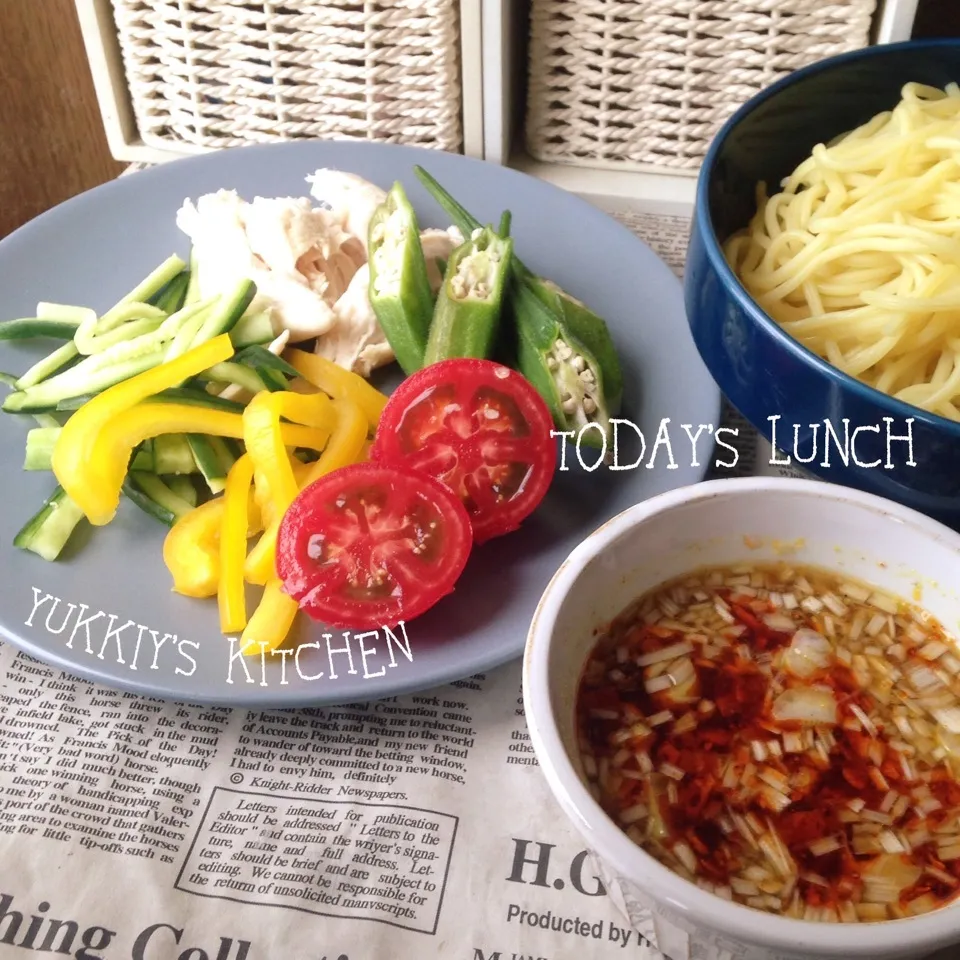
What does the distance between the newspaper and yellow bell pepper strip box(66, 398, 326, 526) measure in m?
0.17

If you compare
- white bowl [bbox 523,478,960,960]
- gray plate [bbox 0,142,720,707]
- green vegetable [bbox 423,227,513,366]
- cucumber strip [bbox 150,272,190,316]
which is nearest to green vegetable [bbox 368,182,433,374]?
green vegetable [bbox 423,227,513,366]

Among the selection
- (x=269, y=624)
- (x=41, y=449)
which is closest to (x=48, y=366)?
(x=41, y=449)

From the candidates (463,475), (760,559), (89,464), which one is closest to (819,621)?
(760,559)

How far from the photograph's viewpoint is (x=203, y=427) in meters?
0.96

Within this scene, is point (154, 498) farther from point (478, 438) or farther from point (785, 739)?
point (785, 739)

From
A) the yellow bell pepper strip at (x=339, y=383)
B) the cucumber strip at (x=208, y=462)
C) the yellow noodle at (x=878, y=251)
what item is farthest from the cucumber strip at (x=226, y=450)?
the yellow noodle at (x=878, y=251)

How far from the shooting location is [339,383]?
40.7 inches

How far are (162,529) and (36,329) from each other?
1.02ft

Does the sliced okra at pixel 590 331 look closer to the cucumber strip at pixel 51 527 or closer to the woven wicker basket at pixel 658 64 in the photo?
the woven wicker basket at pixel 658 64

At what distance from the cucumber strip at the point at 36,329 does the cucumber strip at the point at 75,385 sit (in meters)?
0.10

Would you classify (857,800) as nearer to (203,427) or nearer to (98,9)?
(203,427)

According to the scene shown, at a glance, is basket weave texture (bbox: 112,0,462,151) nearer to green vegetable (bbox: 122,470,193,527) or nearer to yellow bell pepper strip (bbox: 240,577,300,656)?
green vegetable (bbox: 122,470,193,527)

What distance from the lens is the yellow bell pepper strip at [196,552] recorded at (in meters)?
0.89

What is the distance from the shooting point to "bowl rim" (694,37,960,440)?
749 mm
